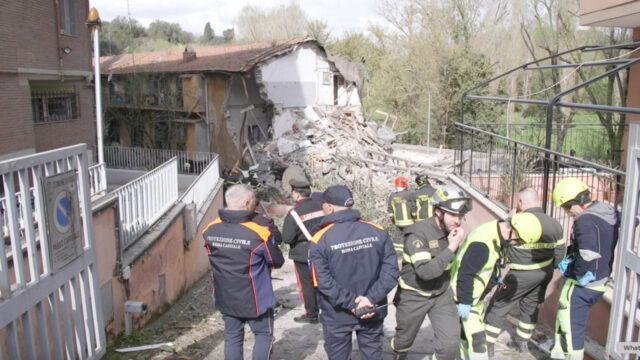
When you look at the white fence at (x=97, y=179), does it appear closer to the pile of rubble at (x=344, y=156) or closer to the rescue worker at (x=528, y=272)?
the rescue worker at (x=528, y=272)

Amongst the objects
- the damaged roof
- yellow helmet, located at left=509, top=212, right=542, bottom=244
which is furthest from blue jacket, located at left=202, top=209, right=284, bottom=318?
the damaged roof

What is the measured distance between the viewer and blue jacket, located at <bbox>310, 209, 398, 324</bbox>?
3865 millimetres

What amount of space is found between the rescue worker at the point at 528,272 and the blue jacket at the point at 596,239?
530mm

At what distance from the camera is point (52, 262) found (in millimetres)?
3797

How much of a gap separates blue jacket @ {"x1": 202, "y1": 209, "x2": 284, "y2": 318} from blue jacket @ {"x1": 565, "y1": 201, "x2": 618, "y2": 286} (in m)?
2.61

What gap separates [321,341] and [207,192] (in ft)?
23.1

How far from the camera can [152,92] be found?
25.5m

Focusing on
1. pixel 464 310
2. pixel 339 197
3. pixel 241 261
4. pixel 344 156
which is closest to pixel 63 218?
pixel 241 261

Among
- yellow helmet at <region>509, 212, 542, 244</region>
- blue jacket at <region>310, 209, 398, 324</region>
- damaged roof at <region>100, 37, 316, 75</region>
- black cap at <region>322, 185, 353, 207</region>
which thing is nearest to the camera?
blue jacket at <region>310, 209, 398, 324</region>

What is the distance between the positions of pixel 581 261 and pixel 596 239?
0.77 ft

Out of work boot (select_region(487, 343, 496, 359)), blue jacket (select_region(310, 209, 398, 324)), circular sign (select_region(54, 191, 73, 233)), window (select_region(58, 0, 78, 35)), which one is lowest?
work boot (select_region(487, 343, 496, 359))

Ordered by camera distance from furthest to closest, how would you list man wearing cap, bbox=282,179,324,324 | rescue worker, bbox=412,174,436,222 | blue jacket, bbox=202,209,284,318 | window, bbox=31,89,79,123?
window, bbox=31,89,79,123
rescue worker, bbox=412,174,436,222
man wearing cap, bbox=282,179,324,324
blue jacket, bbox=202,209,284,318

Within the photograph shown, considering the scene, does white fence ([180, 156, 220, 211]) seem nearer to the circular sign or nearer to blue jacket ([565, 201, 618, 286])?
the circular sign

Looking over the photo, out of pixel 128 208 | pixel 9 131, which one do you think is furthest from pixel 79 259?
pixel 9 131
